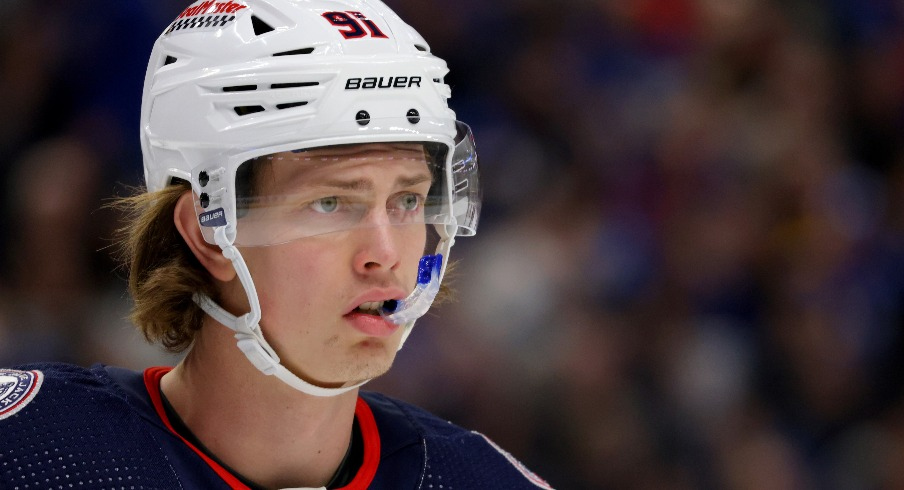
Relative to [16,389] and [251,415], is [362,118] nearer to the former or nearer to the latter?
[251,415]

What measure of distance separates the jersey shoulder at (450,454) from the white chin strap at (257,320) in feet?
1.05

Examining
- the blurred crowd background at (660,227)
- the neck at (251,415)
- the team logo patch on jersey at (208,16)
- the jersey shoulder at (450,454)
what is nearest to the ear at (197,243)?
the neck at (251,415)

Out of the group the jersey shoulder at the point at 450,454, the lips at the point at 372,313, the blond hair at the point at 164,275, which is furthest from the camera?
the jersey shoulder at the point at 450,454

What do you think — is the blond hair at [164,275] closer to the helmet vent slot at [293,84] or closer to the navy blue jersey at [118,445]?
the navy blue jersey at [118,445]

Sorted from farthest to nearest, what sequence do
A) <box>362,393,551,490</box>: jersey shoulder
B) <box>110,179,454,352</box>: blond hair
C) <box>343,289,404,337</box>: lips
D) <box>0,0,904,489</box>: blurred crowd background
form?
<box>0,0,904,489</box>: blurred crowd background
<box>362,393,551,490</box>: jersey shoulder
<box>110,179,454,352</box>: blond hair
<box>343,289,404,337</box>: lips

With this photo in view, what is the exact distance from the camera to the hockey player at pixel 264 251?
2088 mm

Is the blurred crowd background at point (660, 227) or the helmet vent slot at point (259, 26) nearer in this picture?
the helmet vent slot at point (259, 26)

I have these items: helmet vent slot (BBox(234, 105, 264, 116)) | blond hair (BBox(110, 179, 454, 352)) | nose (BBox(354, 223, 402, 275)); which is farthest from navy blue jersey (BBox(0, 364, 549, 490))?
helmet vent slot (BBox(234, 105, 264, 116))

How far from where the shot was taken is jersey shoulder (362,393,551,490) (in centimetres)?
245

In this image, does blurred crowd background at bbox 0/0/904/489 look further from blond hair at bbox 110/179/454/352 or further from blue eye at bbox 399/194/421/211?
blue eye at bbox 399/194/421/211

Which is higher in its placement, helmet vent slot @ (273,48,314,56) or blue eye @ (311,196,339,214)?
helmet vent slot @ (273,48,314,56)

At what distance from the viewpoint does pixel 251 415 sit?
219cm

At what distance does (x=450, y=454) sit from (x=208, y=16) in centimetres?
102

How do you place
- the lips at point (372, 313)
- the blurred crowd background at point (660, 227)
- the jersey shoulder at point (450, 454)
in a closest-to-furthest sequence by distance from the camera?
1. the lips at point (372, 313)
2. the jersey shoulder at point (450, 454)
3. the blurred crowd background at point (660, 227)
